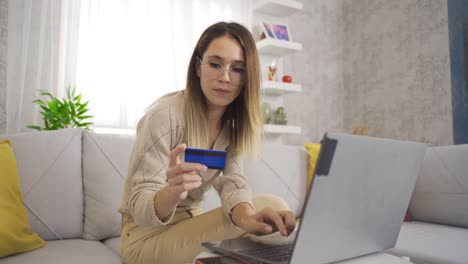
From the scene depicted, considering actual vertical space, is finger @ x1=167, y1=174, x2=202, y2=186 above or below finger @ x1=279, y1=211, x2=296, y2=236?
above

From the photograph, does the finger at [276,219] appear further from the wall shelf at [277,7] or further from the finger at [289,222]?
the wall shelf at [277,7]

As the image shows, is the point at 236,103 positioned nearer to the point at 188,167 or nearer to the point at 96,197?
the point at 188,167

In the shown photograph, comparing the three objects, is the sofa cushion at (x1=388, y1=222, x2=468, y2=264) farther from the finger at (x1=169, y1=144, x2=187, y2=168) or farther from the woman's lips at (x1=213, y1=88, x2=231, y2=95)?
the finger at (x1=169, y1=144, x2=187, y2=168)

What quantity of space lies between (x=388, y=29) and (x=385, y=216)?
302 centimetres

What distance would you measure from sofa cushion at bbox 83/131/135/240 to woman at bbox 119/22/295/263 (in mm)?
429

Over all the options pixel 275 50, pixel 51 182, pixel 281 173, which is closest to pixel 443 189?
pixel 281 173

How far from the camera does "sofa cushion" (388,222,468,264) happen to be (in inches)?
50.0

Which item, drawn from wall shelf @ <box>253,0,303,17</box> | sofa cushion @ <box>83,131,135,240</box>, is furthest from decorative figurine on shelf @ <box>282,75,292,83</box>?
sofa cushion @ <box>83,131,135,240</box>

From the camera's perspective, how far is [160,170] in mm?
1036

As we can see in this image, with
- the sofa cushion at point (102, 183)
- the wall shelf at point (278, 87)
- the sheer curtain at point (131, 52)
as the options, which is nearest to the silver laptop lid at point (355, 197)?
the sofa cushion at point (102, 183)

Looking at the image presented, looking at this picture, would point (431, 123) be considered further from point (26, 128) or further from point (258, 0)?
point (26, 128)

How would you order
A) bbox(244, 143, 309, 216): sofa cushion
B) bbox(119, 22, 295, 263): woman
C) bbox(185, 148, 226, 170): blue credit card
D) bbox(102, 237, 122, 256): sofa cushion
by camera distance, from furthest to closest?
bbox(244, 143, 309, 216): sofa cushion < bbox(102, 237, 122, 256): sofa cushion < bbox(119, 22, 295, 263): woman < bbox(185, 148, 226, 170): blue credit card

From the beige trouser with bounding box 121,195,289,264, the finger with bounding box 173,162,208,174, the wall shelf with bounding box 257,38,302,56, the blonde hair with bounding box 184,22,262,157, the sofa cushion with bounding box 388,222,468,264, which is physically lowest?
the sofa cushion with bounding box 388,222,468,264

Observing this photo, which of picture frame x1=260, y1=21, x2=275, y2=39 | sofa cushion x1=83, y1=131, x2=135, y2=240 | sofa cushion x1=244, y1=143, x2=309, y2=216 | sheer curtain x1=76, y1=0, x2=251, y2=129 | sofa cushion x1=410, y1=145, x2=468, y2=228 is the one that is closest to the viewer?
sofa cushion x1=83, y1=131, x2=135, y2=240
